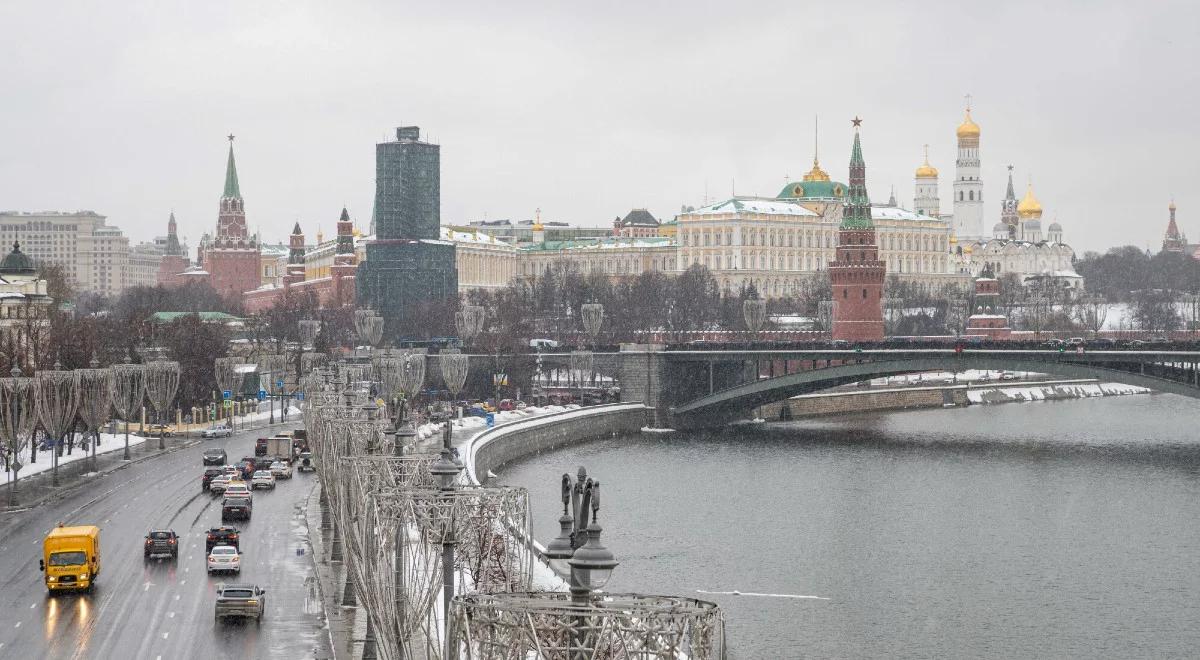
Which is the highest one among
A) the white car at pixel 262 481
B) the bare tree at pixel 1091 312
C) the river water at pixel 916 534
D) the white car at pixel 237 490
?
the bare tree at pixel 1091 312

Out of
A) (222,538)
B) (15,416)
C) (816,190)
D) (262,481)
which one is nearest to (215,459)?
(262,481)

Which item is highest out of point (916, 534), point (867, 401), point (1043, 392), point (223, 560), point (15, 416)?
point (15, 416)

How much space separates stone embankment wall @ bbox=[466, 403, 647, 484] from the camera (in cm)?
6281

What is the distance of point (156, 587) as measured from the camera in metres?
34.5

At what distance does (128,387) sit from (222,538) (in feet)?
94.3

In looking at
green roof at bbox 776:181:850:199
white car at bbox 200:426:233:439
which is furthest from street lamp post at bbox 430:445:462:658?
green roof at bbox 776:181:850:199

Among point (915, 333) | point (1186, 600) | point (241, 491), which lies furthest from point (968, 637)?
point (915, 333)

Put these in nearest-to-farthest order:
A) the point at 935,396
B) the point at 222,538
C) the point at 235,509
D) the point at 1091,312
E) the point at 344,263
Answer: the point at 222,538, the point at 235,509, the point at 935,396, the point at 1091,312, the point at 344,263

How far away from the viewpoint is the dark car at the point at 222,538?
127 ft

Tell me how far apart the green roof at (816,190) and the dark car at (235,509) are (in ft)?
424

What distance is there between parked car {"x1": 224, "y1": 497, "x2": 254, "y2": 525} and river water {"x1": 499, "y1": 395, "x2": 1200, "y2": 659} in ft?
23.2

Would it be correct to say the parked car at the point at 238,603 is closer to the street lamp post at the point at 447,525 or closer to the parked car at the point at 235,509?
the street lamp post at the point at 447,525

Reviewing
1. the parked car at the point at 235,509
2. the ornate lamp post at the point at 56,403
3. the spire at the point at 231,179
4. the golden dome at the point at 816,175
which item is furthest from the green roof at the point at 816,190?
the parked car at the point at 235,509

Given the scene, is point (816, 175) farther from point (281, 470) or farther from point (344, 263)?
point (281, 470)
